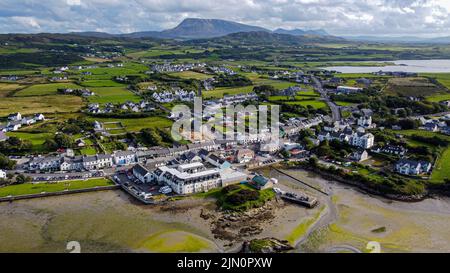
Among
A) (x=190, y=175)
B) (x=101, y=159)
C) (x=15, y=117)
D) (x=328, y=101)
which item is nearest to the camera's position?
(x=190, y=175)

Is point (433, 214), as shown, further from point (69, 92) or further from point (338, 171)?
point (69, 92)

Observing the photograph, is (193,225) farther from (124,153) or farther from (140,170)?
(124,153)

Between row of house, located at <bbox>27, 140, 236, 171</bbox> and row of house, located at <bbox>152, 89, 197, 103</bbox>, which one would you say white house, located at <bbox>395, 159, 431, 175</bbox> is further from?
row of house, located at <bbox>152, 89, 197, 103</bbox>

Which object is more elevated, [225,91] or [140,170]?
[225,91]

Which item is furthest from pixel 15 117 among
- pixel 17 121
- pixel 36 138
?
pixel 36 138

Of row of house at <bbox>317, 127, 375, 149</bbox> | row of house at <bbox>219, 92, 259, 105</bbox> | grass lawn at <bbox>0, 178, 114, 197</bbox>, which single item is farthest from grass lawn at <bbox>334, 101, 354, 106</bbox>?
grass lawn at <bbox>0, 178, 114, 197</bbox>
